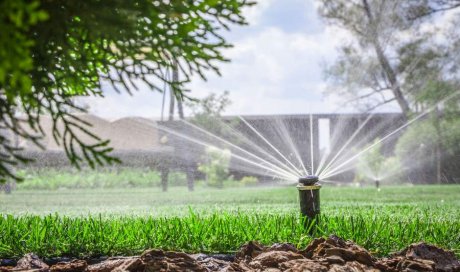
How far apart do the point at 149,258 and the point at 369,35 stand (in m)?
21.1

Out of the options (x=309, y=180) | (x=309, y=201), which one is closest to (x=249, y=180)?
(x=309, y=201)

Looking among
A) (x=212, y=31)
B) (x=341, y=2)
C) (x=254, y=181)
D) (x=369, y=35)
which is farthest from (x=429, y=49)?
(x=212, y=31)

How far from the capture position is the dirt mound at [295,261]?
274cm

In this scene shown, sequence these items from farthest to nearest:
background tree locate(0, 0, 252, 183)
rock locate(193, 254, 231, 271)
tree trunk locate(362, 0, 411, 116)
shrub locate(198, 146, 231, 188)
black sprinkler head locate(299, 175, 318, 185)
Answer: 1. tree trunk locate(362, 0, 411, 116)
2. shrub locate(198, 146, 231, 188)
3. black sprinkler head locate(299, 175, 318, 185)
4. rock locate(193, 254, 231, 271)
5. background tree locate(0, 0, 252, 183)

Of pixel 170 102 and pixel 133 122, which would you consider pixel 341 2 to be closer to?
pixel 170 102

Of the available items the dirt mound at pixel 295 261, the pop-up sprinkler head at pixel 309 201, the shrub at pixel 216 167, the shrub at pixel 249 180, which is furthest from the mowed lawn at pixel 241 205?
the shrub at pixel 249 180

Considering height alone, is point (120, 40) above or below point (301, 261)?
above

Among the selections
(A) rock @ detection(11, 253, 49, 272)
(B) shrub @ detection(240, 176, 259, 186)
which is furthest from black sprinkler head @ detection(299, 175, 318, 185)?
(B) shrub @ detection(240, 176, 259, 186)

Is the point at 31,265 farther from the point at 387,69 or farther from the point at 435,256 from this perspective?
the point at 387,69

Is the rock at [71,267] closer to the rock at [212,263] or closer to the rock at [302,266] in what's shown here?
the rock at [212,263]

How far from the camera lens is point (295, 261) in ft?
9.16

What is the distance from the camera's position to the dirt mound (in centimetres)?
274

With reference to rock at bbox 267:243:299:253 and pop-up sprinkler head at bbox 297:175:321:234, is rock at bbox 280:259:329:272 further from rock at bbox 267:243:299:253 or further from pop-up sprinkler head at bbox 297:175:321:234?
pop-up sprinkler head at bbox 297:175:321:234

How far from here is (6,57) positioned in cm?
184
